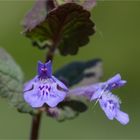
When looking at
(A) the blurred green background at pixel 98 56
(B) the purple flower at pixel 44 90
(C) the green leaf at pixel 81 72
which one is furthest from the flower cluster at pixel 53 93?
(A) the blurred green background at pixel 98 56

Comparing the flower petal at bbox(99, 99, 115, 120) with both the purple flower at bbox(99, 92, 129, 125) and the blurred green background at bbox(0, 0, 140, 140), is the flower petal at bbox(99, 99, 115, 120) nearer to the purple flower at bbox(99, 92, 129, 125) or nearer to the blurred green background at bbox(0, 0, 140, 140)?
the purple flower at bbox(99, 92, 129, 125)

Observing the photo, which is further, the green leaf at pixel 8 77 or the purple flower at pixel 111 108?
the green leaf at pixel 8 77

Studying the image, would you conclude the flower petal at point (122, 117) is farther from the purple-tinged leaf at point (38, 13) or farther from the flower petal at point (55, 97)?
the purple-tinged leaf at point (38, 13)

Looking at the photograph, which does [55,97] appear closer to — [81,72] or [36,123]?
[36,123]

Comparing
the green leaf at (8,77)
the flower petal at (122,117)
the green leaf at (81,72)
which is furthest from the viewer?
the green leaf at (81,72)

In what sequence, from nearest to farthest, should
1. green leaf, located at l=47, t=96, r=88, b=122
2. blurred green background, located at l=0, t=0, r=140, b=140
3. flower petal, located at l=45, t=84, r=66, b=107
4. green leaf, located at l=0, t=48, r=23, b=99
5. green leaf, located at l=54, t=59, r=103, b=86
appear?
flower petal, located at l=45, t=84, r=66, b=107
green leaf, located at l=0, t=48, r=23, b=99
green leaf, located at l=47, t=96, r=88, b=122
green leaf, located at l=54, t=59, r=103, b=86
blurred green background, located at l=0, t=0, r=140, b=140

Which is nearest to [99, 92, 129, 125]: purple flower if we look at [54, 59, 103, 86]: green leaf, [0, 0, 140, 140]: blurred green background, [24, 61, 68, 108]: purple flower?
[24, 61, 68, 108]: purple flower
